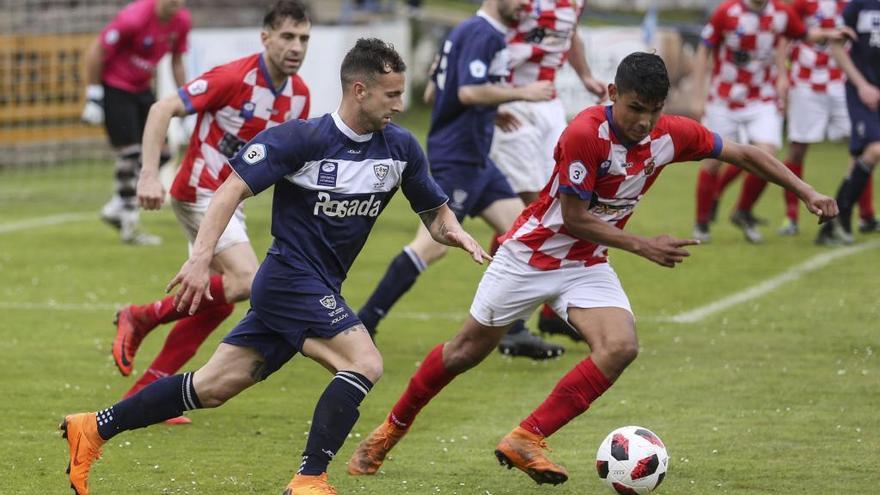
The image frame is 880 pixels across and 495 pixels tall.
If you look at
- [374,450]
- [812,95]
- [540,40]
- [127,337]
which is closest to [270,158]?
[374,450]

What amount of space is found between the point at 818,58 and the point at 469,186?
6.04 m

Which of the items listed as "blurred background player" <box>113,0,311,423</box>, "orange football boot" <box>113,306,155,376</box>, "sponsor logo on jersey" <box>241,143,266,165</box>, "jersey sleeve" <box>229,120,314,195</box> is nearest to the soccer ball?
"jersey sleeve" <box>229,120,314,195</box>

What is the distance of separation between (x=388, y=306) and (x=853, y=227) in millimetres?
6790

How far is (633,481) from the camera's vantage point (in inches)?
223

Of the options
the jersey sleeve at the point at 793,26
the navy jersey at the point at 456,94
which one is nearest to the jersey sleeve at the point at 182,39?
the navy jersey at the point at 456,94

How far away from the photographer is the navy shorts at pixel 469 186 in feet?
28.8

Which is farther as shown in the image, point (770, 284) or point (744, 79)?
point (744, 79)

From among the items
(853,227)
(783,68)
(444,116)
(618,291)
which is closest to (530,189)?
(444,116)

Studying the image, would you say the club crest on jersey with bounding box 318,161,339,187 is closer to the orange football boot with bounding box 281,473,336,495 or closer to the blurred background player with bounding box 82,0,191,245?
the orange football boot with bounding box 281,473,336,495

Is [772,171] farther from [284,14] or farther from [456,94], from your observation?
[456,94]

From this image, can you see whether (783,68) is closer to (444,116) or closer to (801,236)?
(801,236)

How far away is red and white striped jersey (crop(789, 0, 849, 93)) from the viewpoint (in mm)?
13594

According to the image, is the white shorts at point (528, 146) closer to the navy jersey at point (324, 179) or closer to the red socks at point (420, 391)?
the red socks at point (420, 391)

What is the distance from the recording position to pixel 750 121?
1291cm
